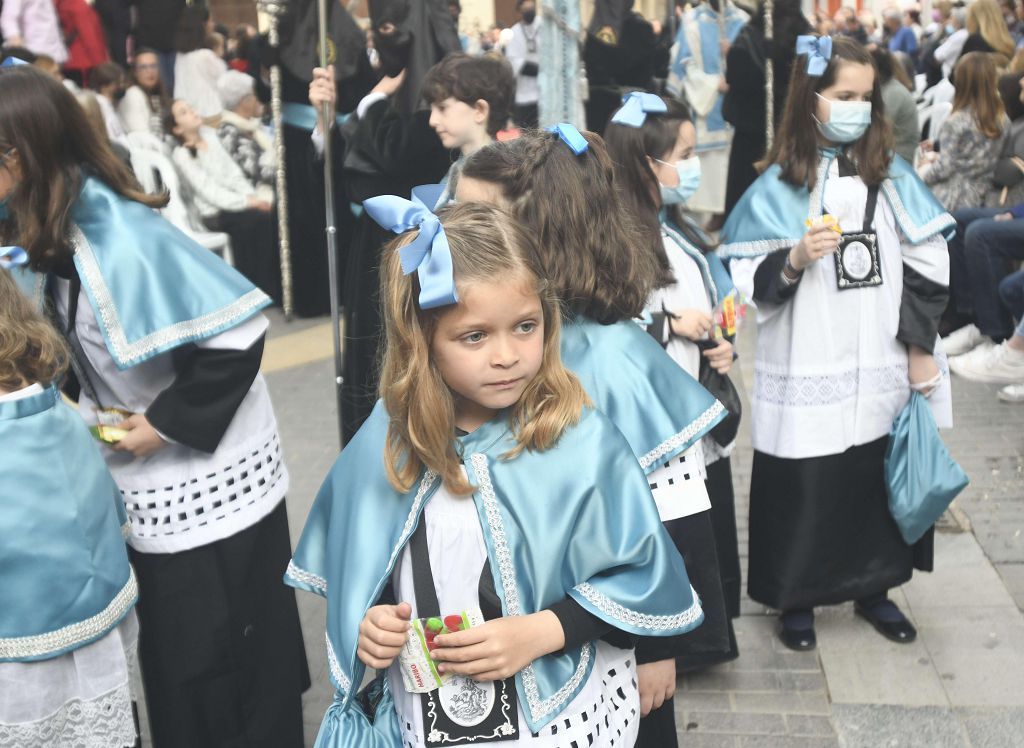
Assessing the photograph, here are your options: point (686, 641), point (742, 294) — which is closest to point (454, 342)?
point (686, 641)

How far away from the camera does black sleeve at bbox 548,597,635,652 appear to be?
205cm

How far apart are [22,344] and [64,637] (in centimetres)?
61

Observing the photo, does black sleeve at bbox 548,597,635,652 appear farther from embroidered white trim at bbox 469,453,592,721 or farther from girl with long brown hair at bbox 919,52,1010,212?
girl with long brown hair at bbox 919,52,1010,212

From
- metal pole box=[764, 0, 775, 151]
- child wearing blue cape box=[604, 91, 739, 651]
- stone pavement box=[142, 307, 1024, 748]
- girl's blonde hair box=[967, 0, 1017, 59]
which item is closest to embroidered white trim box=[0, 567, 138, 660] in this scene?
stone pavement box=[142, 307, 1024, 748]

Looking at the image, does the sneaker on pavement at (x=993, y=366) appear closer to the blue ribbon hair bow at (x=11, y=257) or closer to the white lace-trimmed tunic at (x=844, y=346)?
the white lace-trimmed tunic at (x=844, y=346)

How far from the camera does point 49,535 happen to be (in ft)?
7.84

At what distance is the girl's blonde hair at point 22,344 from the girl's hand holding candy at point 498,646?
3.48 ft

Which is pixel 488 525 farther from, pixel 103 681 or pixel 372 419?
pixel 103 681

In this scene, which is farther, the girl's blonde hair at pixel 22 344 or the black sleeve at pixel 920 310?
the black sleeve at pixel 920 310

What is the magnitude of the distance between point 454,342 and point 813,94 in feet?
7.96

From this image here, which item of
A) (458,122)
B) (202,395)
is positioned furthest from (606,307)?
(458,122)

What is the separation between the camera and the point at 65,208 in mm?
2797

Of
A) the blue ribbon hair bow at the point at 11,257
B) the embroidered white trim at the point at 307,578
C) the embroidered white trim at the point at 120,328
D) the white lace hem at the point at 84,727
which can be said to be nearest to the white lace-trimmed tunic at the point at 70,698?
the white lace hem at the point at 84,727

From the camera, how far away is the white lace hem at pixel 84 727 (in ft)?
7.92
